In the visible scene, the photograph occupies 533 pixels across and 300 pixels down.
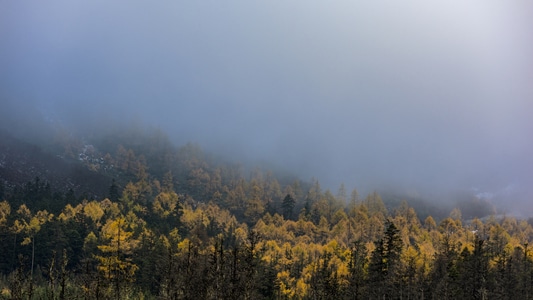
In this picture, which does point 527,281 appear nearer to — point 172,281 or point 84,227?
point 172,281

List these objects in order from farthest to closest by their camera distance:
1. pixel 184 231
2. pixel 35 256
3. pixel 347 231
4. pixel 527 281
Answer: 1. pixel 347 231
2. pixel 184 231
3. pixel 35 256
4. pixel 527 281

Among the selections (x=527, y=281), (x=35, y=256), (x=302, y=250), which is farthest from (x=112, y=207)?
(x=527, y=281)

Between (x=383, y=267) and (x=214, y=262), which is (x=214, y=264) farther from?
(x=383, y=267)

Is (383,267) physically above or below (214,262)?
below

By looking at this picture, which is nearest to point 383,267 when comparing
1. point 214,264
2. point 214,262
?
point 214,264

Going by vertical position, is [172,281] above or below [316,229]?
below

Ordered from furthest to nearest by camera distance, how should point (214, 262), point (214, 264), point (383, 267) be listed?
point (383, 267), point (214, 264), point (214, 262)

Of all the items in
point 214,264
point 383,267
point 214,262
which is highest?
point 214,262

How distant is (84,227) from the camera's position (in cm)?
10625

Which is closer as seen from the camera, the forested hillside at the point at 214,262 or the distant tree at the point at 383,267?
the forested hillside at the point at 214,262

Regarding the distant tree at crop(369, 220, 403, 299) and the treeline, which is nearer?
the treeline

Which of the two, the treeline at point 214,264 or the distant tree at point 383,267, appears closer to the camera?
the treeline at point 214,264

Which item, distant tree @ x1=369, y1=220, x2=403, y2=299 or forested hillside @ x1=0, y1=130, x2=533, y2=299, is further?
distant tree @ x1=369, y1=220, x2=403, y2=299

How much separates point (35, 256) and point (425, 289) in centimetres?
8366
